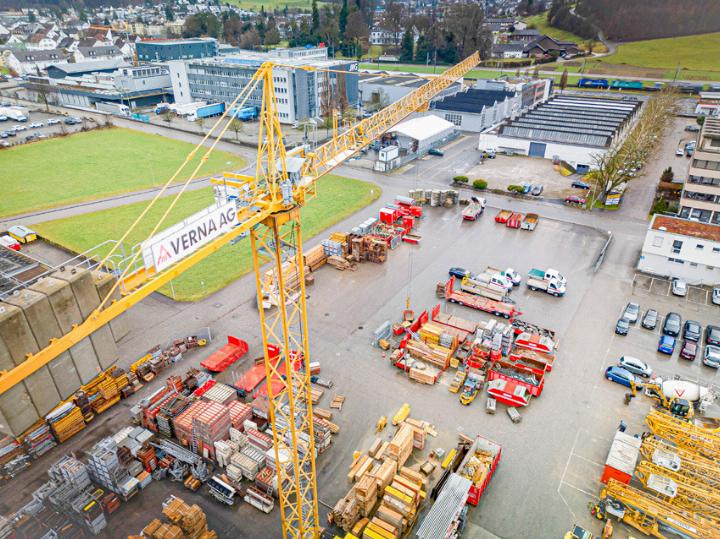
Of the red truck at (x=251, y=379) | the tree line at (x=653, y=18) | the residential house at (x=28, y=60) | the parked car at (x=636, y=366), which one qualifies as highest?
the tree line at (x=653, y=18)

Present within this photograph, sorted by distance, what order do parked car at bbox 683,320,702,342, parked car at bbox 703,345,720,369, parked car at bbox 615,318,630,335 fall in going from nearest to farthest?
1. parked car at bbox 703,345,720,369
2. parked car at bbox 683,320,702,342
3. parked car at bbox 615,318,630,335

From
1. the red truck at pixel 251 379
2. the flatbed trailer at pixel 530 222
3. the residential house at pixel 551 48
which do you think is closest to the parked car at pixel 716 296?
the flatbed trailer at pixel 530 222

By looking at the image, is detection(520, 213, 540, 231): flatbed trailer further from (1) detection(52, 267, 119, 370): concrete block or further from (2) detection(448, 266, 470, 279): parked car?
(1) detection(52, 267, 119, 370): concrete block

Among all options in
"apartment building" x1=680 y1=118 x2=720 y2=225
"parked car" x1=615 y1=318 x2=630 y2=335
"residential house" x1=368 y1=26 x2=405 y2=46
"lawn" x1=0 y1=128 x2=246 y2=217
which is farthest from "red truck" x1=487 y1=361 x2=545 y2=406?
"residential house" x1=368 y1=26 x2=405 y2=46

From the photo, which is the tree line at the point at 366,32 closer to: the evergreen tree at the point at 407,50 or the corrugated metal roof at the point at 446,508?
the evergreen tree at the point at 407,50

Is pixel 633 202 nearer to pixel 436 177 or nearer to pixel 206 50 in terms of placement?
pixel 436 177

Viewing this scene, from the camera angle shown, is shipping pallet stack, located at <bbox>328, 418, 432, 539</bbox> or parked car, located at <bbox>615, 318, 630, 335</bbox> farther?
parked car, located at <bbox>615, 318, 630, 335</bbox>

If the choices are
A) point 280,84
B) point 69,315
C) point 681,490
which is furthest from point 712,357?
point 280,84
